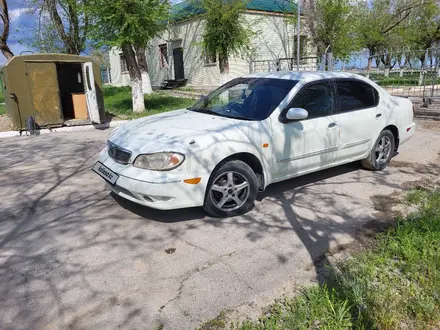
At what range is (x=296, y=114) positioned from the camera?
4160 millimetres

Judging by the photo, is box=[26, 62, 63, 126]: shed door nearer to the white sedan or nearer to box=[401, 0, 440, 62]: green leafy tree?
the white sedan

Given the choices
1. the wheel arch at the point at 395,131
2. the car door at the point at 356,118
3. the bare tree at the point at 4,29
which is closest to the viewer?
the car door at the point at 356,118

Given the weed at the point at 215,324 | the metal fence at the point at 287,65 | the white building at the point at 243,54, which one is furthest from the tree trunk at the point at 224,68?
the weed at the point at 215,324

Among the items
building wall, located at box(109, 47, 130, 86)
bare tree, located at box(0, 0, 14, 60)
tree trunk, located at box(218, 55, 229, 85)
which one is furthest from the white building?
building wall, located at box(109, 47, 130, 86)

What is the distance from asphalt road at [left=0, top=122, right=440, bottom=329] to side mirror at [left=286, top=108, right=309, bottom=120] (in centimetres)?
108

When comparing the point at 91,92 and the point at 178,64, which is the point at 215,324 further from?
the point at 178,64

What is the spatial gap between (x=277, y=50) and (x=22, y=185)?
17826 millimetres

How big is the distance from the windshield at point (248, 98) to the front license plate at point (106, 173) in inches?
61.0

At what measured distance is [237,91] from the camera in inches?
194

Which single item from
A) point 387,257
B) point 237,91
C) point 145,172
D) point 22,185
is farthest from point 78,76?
point 387,257

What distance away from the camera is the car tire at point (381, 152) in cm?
552

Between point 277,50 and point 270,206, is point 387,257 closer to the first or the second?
point 270,206

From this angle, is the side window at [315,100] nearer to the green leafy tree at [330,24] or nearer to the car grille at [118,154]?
the car grille at [118,154]

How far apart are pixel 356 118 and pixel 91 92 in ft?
25.4
